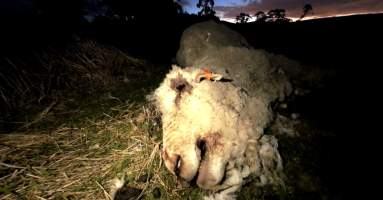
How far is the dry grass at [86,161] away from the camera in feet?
6.12

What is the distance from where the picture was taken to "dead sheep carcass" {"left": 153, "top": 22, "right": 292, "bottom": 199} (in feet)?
5.86

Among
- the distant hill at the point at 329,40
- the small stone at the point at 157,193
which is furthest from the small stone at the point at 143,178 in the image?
the distant hill at the point at 329,40

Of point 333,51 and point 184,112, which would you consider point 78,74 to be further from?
point 333,51

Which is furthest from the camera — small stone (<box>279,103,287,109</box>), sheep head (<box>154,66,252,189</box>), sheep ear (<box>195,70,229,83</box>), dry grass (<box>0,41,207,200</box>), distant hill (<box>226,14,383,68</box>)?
distant hill (<box>226,14,383,68</box>)

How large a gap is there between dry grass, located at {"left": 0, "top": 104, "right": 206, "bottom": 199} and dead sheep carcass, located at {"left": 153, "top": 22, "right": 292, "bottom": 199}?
220mm

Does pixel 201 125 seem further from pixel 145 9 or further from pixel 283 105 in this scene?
pixel 145 9

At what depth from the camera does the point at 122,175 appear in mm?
1994

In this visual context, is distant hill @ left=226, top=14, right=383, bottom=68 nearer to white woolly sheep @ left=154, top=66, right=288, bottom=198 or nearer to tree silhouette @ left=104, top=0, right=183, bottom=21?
white woolly sheep @ left=154, top=66, right=288, bottom=198

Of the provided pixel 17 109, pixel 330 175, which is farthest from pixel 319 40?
pixel 17 109

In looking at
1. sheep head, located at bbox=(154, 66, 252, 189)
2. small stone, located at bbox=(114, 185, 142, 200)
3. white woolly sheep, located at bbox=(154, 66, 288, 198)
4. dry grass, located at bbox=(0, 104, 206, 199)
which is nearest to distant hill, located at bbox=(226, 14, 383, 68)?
white woolly sheep, located at bbox=(154, 66, 288, 198)

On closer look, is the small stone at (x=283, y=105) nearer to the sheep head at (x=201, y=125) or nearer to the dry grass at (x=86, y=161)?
the sheep head at (x=201, y=125)

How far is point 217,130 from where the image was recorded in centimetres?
195

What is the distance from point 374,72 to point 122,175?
3.35m

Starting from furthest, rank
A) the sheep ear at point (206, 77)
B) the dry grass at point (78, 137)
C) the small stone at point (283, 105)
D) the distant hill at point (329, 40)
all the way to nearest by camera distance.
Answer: the distant hill at point (329, 40) → the small stone at point (283, 105) → the sheep ear at point (206, 77) → the dry grass at point (78, 137)
